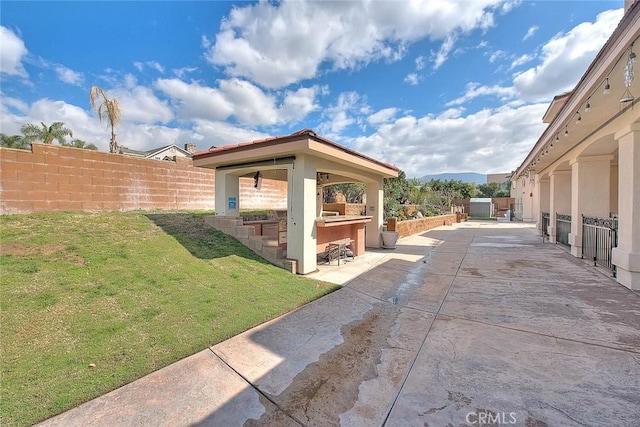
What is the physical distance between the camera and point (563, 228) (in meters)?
12.5

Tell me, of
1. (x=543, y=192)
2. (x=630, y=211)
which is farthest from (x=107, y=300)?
(x=543, y=192)

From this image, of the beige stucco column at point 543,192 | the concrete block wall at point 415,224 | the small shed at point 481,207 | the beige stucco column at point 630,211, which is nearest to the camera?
the beige stucco column at point 630,211

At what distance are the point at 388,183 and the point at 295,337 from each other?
81.2 feet

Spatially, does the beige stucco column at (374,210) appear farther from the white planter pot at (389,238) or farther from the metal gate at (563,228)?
the metal gate at (563,228)

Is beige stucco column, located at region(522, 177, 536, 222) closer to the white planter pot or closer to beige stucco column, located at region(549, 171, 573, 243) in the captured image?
beige stucco column, located at region(549, 171, 573, 243)

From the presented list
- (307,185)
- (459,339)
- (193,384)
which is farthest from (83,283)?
(459,339)

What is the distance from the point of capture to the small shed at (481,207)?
4029 cm

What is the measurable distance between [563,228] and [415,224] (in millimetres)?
7626

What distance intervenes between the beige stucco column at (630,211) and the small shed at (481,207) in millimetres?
37479

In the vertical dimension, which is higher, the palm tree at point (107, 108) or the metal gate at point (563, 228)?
the palm tree at point (107, 108)

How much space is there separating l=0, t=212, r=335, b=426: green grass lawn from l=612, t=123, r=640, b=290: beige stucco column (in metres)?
6.59

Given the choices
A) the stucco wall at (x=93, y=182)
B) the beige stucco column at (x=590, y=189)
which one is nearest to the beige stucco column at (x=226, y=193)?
the stucco wall at (x=93, y=182)

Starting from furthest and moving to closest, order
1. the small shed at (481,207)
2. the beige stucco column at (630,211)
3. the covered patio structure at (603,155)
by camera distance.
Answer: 1. the small shed at (481,207)
2. the beige stucco column at (630,211)
3. the covered patio structure at (603,155)

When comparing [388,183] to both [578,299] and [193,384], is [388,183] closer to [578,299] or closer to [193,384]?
[578,299]
